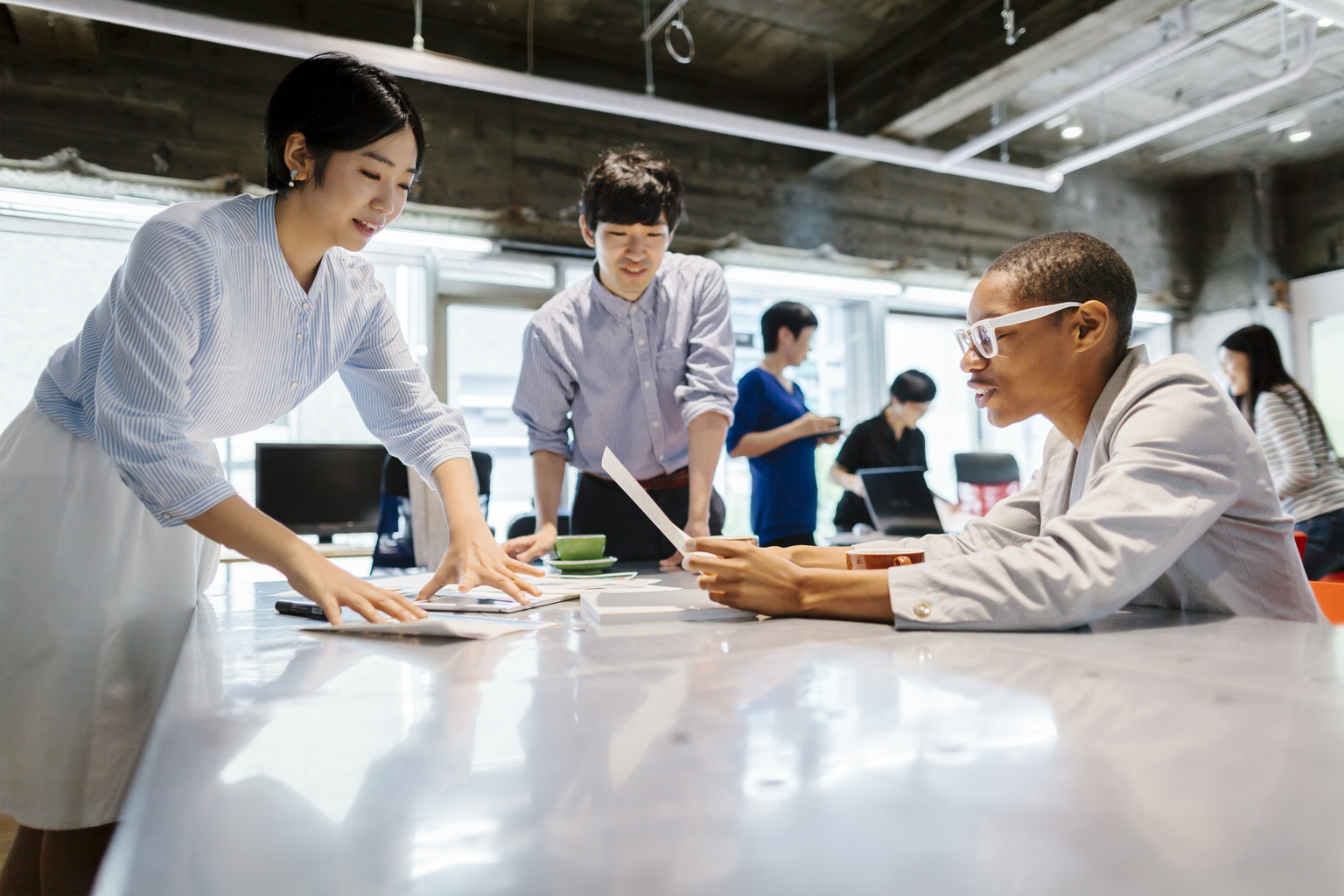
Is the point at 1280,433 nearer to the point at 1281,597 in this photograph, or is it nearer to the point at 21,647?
the point at 1281,597

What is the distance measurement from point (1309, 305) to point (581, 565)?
8.35 metres

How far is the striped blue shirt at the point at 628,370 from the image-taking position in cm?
198

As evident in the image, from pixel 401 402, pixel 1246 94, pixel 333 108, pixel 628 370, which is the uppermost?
pixel 1246 94

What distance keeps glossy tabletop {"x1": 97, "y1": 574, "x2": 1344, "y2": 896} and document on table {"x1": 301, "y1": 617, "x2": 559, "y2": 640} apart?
0.16m

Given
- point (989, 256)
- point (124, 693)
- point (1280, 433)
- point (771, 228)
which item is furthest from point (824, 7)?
point (124, 693)

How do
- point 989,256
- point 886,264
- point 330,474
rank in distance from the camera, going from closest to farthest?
point 330,474 → point 886,264 → point 989,256

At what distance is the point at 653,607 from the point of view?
3.47 feet

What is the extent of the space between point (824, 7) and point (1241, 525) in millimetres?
4910

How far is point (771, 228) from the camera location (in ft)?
20.1

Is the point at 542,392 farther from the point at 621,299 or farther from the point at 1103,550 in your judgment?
the point at 1103,550

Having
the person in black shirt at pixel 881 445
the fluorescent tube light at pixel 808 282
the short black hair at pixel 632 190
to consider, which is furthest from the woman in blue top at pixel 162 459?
the fluorescent tube light at pixel 808 282

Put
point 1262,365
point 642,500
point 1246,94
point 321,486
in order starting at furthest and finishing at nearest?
point 1246,94 → point 321,486 → point 1262,365 → point 642,500

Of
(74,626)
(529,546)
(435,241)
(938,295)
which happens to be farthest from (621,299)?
(938,295)

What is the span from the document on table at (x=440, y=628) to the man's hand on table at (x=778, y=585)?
0.21 metres
